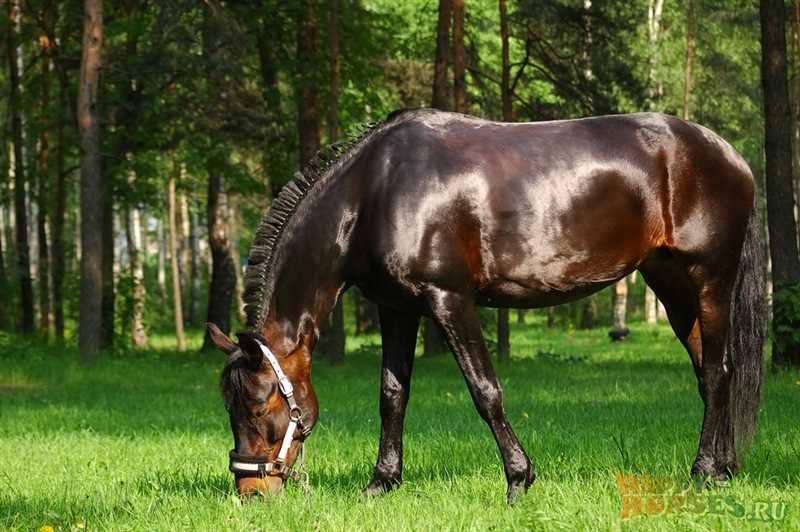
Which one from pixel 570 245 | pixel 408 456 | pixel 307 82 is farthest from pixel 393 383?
pixel 307 82

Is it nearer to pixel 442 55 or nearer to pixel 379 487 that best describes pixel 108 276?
pixel 442 55

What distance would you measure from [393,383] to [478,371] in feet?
2.62

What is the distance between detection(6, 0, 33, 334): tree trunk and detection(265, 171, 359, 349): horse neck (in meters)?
19.8

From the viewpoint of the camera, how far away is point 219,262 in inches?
1015

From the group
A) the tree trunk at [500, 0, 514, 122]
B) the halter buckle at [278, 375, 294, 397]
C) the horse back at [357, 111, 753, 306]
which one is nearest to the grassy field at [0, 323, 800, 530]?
the halter buckle at [278, 375, 294, 397]

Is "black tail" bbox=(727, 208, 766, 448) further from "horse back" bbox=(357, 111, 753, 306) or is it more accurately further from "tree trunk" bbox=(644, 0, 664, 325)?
"tree trunk" bbox=(644, 0, 664, 325)

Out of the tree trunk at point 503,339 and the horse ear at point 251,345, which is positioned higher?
the horse ear at point 251,345

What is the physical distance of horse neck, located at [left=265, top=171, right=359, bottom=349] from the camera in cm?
650

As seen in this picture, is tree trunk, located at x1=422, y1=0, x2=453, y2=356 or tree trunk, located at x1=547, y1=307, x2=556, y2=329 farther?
tree trunk, located at x1=547, y1=307, x2=556, y2=329

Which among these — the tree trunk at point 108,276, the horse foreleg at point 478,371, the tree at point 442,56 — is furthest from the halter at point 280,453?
the tree trunk at point 108,276

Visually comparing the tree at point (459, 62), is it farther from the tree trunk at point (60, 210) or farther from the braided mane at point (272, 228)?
the braided mane at point (272, 228)

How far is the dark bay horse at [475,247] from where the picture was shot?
6.30 m

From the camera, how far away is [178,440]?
10375mm

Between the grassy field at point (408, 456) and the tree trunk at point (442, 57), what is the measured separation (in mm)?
4921
